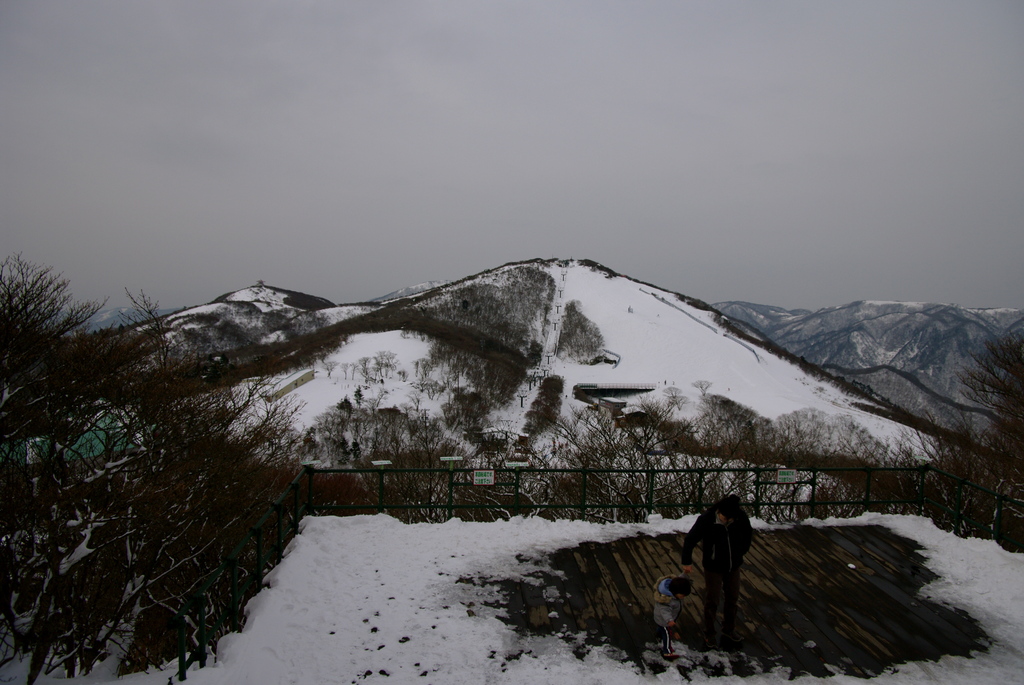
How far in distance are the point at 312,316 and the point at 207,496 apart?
121416 millimetres

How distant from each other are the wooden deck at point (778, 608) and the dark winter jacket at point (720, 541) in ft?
3.04

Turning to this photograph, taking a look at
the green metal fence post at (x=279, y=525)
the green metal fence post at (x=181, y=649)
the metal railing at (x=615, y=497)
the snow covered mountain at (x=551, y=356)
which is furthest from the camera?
the snow covered mountain at (x=551, y=356)

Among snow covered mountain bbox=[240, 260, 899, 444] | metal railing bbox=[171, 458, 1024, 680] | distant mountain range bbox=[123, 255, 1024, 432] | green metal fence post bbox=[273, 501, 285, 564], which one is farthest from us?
distant mountain range bbox=[123, 255, 1024, 432]

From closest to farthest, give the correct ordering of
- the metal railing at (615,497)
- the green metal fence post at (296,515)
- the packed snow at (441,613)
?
the packed snow at (441,613), the green metal fence post at (296,515), the metal railing at (615,497)

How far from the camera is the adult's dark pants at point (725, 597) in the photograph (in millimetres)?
5105

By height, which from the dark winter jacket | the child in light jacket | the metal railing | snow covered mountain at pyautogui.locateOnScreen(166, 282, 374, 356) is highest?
snow covered mountain at pyautogui.locateOnScreen(166, 282, 374, 356)

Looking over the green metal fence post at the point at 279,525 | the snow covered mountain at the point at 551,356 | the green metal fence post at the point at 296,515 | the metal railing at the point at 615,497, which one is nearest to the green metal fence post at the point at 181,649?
the metal railing at the point at 615,497

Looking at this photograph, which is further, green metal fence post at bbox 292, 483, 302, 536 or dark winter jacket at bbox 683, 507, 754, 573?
green metal fence post at bbox 292, 483, 302, 536

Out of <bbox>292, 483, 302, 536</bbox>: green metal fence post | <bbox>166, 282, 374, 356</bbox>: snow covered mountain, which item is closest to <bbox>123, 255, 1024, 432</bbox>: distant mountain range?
<bbox>166, 282, 374, 356</bbox>: snow covered mountain

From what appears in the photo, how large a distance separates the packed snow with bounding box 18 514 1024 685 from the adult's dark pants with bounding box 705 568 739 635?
1.67 ft

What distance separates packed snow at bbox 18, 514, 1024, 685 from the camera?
184 inches

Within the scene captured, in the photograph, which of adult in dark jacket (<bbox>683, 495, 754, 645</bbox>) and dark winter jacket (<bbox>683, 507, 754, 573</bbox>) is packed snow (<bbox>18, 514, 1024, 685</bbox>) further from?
dark winter jacket (<bbox>683, 507, 754, 573</bbox>)

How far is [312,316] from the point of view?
128m

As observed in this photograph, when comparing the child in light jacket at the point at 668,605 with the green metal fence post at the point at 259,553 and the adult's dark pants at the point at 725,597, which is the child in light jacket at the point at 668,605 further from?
the green metal fence post at the point at 259,553
